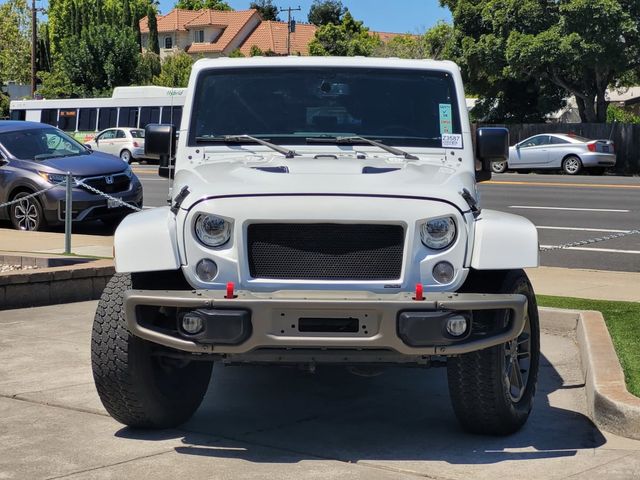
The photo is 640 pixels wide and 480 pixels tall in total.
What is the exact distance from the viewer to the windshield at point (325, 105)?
7086 mm

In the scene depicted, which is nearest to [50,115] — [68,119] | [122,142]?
[68,119]

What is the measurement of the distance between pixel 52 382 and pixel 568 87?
121 ft

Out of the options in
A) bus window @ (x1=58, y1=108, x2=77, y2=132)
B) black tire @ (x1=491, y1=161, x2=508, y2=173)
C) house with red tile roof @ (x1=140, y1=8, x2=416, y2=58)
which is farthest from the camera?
house with red tile roof @ (x1=140, y1=8, x2=416, y2=58)

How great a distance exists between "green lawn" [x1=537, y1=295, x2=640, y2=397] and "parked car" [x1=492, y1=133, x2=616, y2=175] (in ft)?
84.1

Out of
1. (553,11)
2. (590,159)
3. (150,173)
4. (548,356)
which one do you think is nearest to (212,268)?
(548,356)

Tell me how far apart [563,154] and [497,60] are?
282 inches

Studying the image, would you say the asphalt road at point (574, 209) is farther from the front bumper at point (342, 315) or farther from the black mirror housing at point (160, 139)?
the front bumper at point (342, 315)

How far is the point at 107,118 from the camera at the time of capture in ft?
155

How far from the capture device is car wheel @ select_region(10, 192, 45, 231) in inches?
647

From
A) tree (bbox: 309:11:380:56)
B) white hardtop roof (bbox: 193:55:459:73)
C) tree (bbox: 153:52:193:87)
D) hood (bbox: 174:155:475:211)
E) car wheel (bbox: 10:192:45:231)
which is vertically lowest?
car wheel (bbox: 10:192:45:231)

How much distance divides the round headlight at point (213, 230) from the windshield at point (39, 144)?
460 inches

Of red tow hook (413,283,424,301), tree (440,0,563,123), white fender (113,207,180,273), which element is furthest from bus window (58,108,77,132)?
red tow hook (413,283,424,301)

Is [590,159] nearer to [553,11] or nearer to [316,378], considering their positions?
[553,11]

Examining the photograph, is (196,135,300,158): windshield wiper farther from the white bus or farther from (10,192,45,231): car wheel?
the white bus
